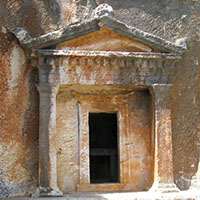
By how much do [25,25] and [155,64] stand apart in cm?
222

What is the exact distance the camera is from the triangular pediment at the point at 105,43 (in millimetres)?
6020

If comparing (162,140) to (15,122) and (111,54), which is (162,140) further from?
(15,122)

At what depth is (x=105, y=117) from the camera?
443 inches

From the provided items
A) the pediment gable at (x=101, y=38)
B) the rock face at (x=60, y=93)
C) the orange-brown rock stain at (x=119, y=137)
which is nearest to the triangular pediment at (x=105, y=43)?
the pediment gable at (x=101, y=38)

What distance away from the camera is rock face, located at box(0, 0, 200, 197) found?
5926 millimetres

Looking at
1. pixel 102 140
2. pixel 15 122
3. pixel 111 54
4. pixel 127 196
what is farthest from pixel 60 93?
pixel 102 140

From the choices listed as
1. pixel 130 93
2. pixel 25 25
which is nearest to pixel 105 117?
pixel 130 93

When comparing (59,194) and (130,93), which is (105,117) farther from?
(59,194)

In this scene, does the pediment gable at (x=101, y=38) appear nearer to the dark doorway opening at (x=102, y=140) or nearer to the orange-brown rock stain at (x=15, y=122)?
the orange-brown rock stain at (x=15, y=122)

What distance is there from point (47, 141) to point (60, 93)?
0.96m

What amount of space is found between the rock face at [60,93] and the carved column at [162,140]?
34 cm

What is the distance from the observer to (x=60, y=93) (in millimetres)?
6355

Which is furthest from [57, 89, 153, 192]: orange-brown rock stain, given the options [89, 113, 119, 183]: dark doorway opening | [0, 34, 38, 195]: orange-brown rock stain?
[89, 113, 119, 183]: dark doorway opening

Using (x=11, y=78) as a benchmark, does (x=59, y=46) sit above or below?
above
